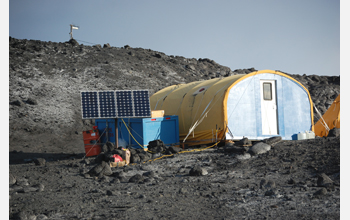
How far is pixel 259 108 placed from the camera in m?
15.3

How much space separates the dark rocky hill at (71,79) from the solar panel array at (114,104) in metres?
7.36

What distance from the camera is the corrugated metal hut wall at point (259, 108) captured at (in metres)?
14.9

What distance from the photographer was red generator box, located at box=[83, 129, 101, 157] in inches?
567

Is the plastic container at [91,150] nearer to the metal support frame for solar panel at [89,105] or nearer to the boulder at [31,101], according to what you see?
the metal support frame for solar panel at [89,105]

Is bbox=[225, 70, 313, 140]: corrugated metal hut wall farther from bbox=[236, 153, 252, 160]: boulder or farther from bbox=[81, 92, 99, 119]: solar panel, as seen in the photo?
bbox=[81, 92, 99, 119]: solar panel

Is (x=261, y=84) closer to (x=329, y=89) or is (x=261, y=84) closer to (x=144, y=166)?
(x=144, y=166)

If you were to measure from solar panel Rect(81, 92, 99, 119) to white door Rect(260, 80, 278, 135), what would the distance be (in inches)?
274

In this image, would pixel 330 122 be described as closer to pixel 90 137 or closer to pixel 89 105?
pixel 90 137

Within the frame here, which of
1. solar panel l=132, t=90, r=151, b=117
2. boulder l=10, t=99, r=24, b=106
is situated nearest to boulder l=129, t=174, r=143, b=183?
solar panel l=132, t=90, r=151, b=117

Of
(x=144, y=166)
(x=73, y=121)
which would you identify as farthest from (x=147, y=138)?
(x=73, y=121)

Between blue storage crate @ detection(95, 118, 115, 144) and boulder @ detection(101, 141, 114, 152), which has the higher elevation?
blue storage crate @ detection(95, 118, 115, 144)

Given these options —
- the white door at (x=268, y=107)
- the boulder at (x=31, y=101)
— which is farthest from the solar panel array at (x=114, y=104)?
the boulder at (x=31, y=101)

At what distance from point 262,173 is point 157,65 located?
95.7ft

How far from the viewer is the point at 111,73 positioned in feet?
108
